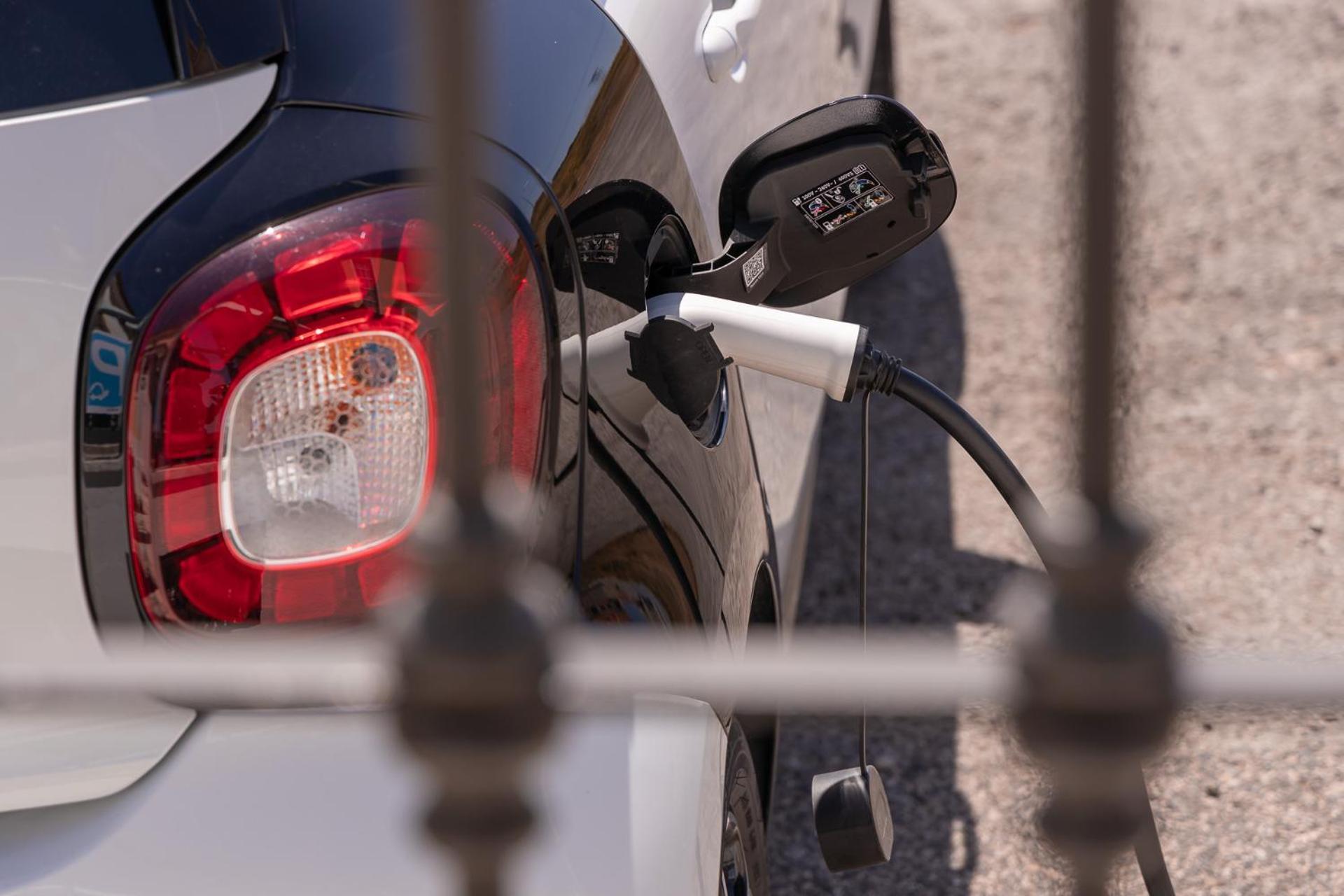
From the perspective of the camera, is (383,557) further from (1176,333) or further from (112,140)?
(1176,333)

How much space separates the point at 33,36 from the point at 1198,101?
16.4 feet

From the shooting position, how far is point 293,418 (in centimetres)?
131

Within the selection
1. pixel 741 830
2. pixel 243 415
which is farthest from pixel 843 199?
pixel 243 415

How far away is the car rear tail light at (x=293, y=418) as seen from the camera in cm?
130

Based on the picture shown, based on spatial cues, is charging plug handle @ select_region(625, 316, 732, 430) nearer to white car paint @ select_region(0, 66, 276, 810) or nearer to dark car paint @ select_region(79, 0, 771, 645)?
dark car paint @ select_region(79, 0, 771, 645)

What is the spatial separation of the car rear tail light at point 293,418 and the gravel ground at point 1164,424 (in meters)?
0.65

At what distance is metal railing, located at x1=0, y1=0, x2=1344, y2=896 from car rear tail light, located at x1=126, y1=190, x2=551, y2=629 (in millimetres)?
595

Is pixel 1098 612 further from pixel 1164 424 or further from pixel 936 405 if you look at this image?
pixel 1164 424

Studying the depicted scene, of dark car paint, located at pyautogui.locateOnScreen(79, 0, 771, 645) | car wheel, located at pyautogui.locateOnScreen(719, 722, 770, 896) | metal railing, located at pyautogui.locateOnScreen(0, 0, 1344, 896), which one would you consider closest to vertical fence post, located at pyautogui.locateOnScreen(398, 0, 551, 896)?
metal railing, located at pyautogui.locateOnScreen(0, 0, 1344, 896)

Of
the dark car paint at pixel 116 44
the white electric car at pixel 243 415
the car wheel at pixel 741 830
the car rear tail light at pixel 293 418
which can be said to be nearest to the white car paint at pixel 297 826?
the white electric car at pixel 243 415

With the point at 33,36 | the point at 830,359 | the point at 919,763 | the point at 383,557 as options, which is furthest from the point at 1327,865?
the point at 33,36

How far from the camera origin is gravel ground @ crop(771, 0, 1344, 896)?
105 inches

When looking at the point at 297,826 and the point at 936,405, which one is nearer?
the point at 297,826

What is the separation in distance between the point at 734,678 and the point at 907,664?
77 mm
